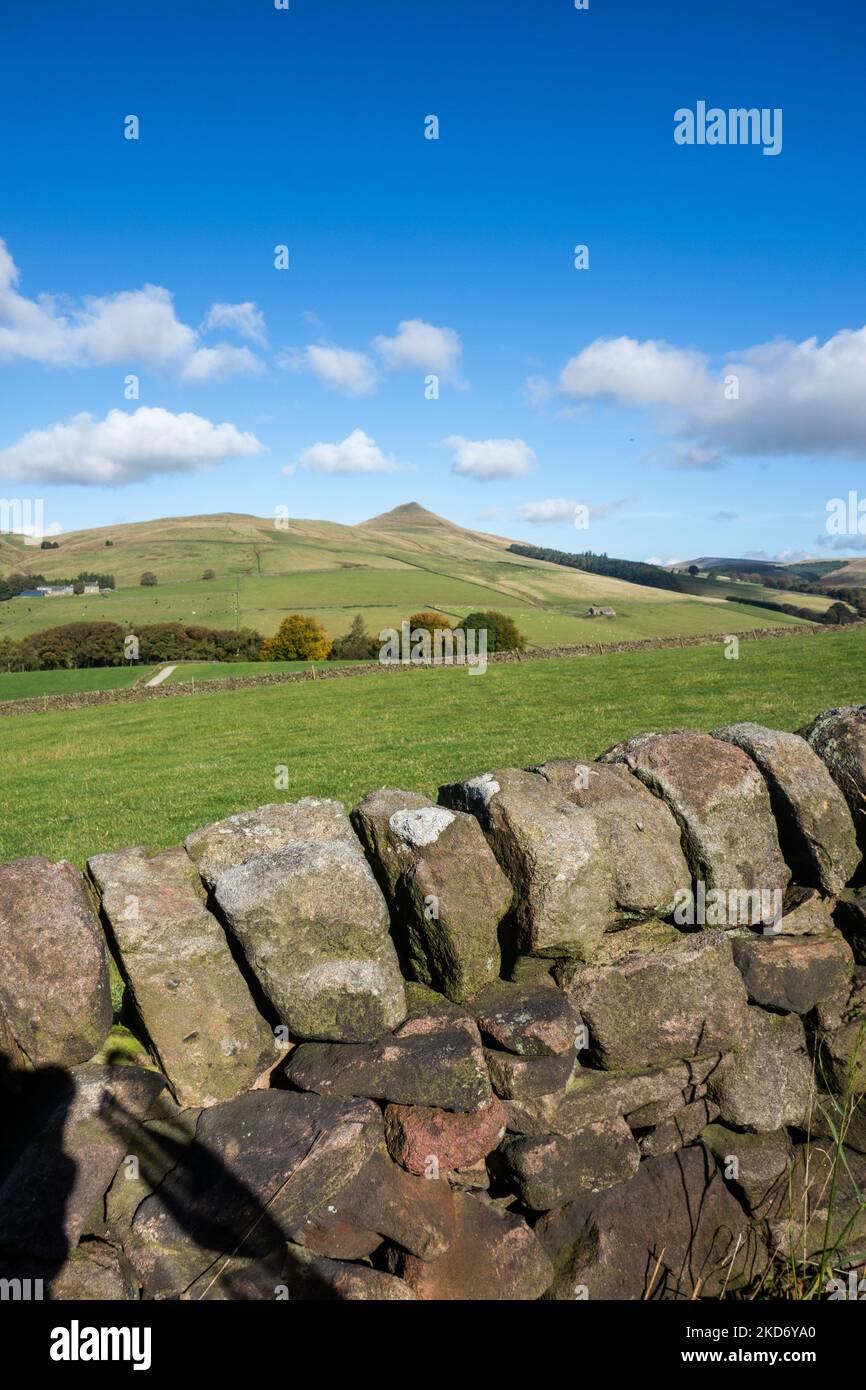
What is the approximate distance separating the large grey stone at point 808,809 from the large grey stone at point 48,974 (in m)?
3.46

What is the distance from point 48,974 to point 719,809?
3262mm

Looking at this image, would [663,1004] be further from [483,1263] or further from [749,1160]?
[483,1263]

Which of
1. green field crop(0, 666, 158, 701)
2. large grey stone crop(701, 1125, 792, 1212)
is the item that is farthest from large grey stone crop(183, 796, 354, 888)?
green field crop(0, 666, 158, 701)

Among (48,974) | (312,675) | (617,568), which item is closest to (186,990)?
(48,974)

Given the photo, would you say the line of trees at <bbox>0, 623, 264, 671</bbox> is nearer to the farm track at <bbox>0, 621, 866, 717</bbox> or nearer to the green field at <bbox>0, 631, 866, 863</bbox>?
the farm track at <bbox>0, 621, 866, 717</bbox>

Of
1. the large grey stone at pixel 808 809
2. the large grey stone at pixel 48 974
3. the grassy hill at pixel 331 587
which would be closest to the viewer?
the large grey stone at pixel 48 974

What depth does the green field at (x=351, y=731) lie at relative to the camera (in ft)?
37.1

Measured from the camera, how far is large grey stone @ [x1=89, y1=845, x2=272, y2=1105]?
338 centimetres

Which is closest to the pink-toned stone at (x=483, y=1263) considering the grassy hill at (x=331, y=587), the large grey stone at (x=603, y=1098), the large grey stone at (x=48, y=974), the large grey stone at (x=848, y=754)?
the large grey stone at (x=603, y=1098)

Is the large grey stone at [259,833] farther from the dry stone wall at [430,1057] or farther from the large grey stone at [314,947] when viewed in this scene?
the large grey stone at [314,947]

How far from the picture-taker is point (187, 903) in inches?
141

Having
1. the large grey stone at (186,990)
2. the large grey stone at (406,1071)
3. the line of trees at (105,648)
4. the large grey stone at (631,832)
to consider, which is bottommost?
the large grey stone at (406,1071)
